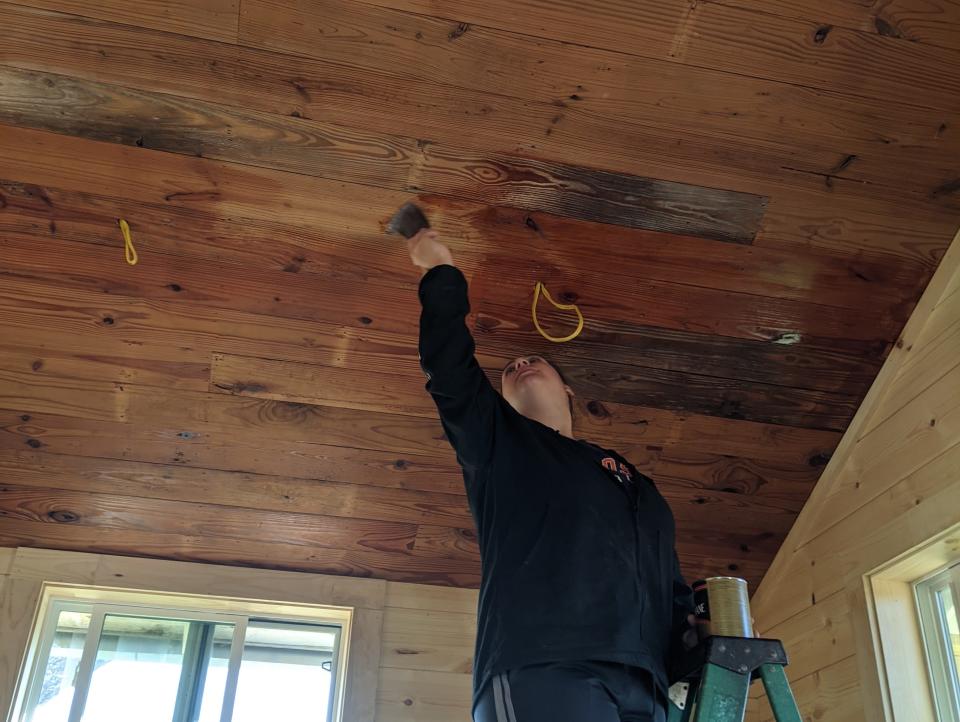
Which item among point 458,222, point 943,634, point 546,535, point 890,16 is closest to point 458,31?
point 458,222

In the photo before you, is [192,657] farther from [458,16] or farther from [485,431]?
A: [458,16]

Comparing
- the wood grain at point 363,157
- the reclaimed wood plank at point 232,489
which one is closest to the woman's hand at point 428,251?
the wood grain at point 363,157

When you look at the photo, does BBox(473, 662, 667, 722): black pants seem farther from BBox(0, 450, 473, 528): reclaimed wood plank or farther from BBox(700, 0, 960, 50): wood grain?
BBox(700, 0, 960, 50): wood grain

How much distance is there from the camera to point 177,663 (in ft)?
9.25

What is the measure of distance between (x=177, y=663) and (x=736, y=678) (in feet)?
6.26

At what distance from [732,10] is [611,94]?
1.00ft

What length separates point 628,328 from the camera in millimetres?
2557

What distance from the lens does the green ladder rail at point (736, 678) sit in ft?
4.69

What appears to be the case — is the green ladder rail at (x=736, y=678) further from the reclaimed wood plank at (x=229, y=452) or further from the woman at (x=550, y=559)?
the reclaimed wood plank at (x=229, y=452)

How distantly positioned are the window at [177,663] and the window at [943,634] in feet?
5.29

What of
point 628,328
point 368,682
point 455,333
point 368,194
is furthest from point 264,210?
point 368,682

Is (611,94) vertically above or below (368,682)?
above

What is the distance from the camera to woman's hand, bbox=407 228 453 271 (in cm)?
191

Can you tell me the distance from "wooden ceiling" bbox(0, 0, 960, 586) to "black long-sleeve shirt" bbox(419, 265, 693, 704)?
596 mm
